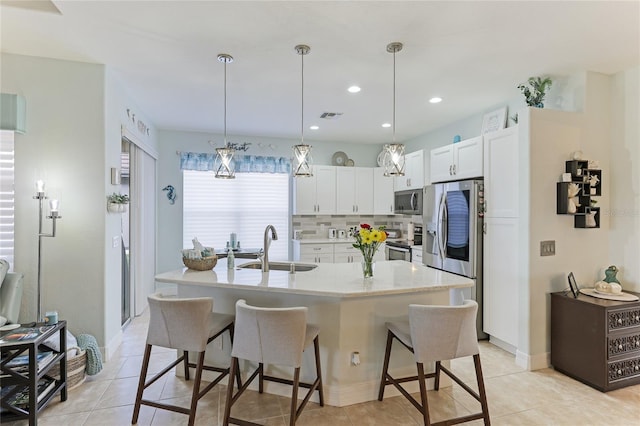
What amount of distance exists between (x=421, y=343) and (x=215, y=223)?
434 centimetres

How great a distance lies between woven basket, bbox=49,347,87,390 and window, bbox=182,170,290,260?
2.84m

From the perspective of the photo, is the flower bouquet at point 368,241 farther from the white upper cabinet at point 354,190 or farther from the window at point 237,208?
the window at point 237,208

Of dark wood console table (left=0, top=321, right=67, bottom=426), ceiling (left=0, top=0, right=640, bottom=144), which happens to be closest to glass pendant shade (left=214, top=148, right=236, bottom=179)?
ceiling (left=0, top=0, right=640, bottom=144)

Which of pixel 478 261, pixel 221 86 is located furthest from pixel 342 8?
pixel 478 261

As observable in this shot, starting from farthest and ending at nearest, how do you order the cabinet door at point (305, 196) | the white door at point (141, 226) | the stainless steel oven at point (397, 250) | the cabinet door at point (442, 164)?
the cabinet door at point (305, 196), the stainless steel oven at point (397, 250), the white door at point (141, 226), the cabinet door at point (442, 164)

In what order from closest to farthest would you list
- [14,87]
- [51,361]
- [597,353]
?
[51,361]
[597,353]
[14,87]

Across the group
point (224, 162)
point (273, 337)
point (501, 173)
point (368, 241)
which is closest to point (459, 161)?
point (501, 173)

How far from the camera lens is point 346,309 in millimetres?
2512

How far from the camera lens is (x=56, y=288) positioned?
3066mm

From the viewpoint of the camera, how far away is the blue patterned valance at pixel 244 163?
547cm

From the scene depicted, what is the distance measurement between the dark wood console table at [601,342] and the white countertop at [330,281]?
115 centimetres

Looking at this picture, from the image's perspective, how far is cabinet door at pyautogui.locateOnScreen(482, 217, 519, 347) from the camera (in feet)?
10.7

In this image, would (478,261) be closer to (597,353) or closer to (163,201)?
(597,353)

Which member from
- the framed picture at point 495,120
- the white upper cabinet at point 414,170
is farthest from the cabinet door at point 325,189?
the framed picture at point 495,120
